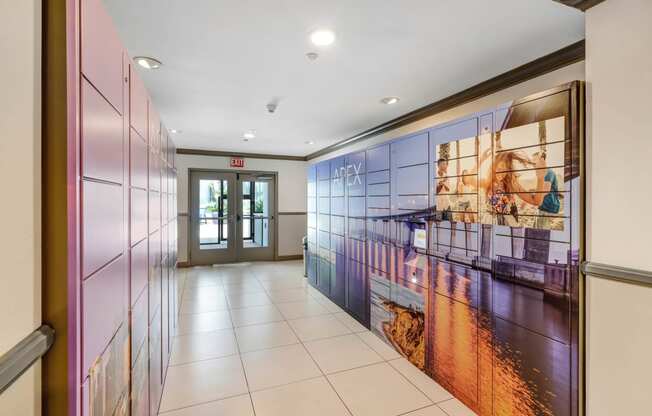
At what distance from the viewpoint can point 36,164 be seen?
2.38 ft

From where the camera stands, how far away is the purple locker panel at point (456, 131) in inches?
88.4

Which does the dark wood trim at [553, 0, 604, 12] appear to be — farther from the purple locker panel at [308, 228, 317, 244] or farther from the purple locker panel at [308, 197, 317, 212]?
the purple locker panel at [308, 228, 317, 244]

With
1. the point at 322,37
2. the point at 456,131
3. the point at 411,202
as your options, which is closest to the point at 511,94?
the point at 456,131

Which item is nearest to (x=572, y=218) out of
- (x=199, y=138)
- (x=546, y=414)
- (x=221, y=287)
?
(x=546, y=414)

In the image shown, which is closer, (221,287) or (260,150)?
(221,287)

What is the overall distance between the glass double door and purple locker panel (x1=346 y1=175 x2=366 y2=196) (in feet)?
12.4

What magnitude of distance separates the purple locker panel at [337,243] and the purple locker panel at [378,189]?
98 centimetres

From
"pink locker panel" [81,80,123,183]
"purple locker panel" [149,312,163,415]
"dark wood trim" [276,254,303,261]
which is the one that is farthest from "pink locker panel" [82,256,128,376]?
"dark wood trim" [276,254,303,261]

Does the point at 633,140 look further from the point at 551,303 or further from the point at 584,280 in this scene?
the point at 551,303

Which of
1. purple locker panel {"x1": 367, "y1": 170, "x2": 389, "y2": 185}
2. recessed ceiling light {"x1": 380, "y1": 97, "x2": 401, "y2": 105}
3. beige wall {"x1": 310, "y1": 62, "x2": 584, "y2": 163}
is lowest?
purple locker panel {"x1": 367, "y1": 170, "x2": 389, "y2": 185}

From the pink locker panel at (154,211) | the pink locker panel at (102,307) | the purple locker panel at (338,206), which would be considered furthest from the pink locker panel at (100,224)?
the purple locker panel at (338,206)

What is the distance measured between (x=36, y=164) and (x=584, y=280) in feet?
7.66

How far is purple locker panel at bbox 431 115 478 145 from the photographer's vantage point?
225 centimetres

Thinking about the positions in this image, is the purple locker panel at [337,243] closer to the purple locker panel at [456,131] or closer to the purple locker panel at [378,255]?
the purple locker panel at [378,255]
